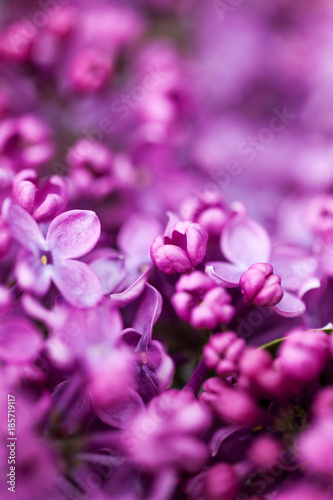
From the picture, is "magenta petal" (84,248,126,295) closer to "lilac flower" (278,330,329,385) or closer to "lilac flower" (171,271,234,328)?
"lilac flower" (171,271,234,328)

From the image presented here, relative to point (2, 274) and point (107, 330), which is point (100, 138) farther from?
point (107, 330)

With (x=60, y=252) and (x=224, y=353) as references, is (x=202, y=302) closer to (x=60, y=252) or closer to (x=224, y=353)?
(x=224, y=353)

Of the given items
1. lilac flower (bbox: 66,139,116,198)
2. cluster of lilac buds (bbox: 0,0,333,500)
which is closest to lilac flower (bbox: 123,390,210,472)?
cluster of lilac buds (bbox: 0,0,333,500)

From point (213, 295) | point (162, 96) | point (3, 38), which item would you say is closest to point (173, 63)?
point (162, 96)

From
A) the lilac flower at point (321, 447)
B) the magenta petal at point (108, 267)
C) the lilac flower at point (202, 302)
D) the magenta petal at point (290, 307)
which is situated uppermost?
the lilac flower at point (321, 447)

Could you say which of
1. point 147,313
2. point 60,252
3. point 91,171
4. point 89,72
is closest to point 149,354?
point 147,313

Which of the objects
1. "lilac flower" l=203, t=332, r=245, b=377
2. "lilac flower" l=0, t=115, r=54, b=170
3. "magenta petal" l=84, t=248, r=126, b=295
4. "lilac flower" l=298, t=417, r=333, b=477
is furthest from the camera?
"lilac flower" l=0, t=115, r=54, b=170

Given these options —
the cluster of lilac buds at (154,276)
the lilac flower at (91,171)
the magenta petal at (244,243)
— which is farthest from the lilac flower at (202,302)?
the lilac flower at (91,171)

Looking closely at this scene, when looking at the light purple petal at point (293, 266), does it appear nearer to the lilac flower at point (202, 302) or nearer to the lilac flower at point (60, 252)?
the lilac flower at point (202, 302)
